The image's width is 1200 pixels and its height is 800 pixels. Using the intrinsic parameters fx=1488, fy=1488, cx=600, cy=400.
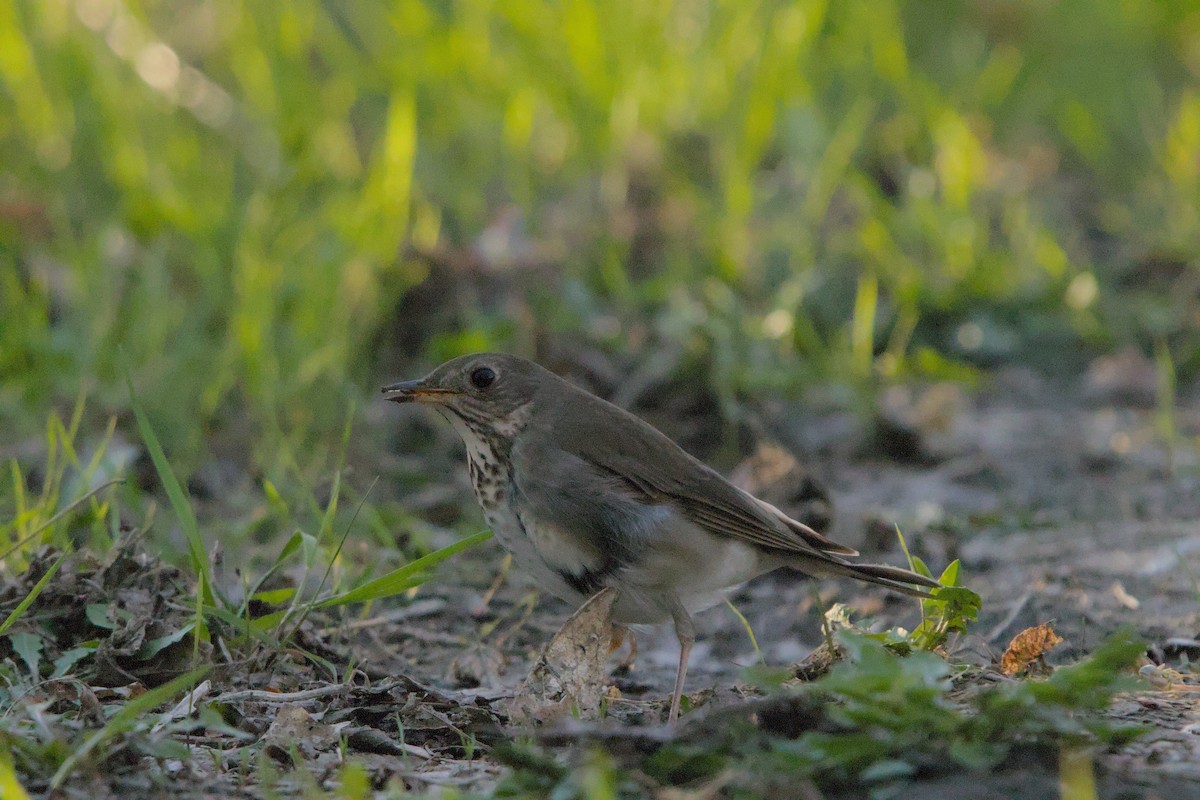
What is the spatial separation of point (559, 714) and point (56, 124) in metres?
5.73

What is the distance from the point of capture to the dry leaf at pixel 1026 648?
12.3ft

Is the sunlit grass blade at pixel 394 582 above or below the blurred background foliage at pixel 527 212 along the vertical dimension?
below

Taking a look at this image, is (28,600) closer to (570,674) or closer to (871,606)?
(570,674)

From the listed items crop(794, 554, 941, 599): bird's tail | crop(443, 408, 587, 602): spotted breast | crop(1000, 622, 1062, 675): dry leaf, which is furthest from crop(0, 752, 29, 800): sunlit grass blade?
crop(1000, 622, 1062, 675): dry leaf

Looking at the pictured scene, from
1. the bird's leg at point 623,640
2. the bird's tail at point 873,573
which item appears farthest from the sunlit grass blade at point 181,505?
the bird's tail at point 873,573

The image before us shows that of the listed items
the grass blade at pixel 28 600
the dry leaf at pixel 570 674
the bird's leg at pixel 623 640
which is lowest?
the bird's leg at pixel 623 640

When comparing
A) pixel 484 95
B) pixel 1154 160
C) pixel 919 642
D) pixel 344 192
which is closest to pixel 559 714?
pixel 919 642

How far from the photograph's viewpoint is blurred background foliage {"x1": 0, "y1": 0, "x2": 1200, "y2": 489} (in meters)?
6.64

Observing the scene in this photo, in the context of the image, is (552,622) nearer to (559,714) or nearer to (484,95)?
(559,714)

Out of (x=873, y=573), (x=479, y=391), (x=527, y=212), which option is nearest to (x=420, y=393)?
(x=479, y=391)

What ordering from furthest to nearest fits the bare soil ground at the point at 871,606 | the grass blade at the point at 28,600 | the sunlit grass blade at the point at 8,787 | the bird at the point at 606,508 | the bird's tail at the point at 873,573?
the bird at the point at 606,508 → the bird's tail at the point at 873,573 → the grass blade at the point at 28,600 → the bare soil ground at the point at 871,606 → the sunlit grass blade at the point at 8,787

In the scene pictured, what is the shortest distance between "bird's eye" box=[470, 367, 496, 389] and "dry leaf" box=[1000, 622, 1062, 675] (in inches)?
65.7

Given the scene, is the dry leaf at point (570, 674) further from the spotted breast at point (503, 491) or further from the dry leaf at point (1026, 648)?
the dry leaf at point (1026, 648)

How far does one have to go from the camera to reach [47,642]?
3871 millimetres
